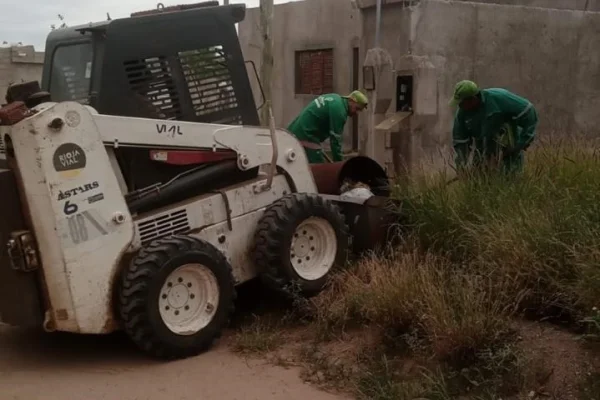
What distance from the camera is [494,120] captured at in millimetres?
7305

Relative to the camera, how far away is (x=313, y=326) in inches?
225

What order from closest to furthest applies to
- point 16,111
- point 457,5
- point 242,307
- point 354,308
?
point 16,111 < point 354,308 < point 242,307 < point 457,5

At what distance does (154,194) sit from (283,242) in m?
1.02

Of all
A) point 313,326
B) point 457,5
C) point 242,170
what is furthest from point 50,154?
point 457,5

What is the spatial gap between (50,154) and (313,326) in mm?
2188

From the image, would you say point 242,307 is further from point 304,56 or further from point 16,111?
point 304,56

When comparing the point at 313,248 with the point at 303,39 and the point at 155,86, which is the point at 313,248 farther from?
the point at 303,39

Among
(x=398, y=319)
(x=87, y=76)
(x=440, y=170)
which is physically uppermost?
(x=87, y=76)

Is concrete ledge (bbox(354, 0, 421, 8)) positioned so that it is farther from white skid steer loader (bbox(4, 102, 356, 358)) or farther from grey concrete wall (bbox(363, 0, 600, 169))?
white skid steer loader (bbox(4, 102, 356, 358))

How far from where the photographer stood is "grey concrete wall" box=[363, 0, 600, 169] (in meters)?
9.75

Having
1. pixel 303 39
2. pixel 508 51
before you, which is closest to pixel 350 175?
pixel 508 51

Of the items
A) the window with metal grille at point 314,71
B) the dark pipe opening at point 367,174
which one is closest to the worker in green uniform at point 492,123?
the dark pipe opening at point 367,174

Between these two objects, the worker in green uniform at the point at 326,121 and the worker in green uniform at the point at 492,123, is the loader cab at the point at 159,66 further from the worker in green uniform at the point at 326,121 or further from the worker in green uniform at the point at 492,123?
the worker in green uniform at the point at 492,123

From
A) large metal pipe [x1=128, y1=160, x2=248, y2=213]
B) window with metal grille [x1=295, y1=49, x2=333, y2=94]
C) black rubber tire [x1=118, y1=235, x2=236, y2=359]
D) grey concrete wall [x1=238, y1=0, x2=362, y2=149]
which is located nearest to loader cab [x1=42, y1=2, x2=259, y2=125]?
large metal pipe [x1=128, y1=160, x2=248, y2=213]
